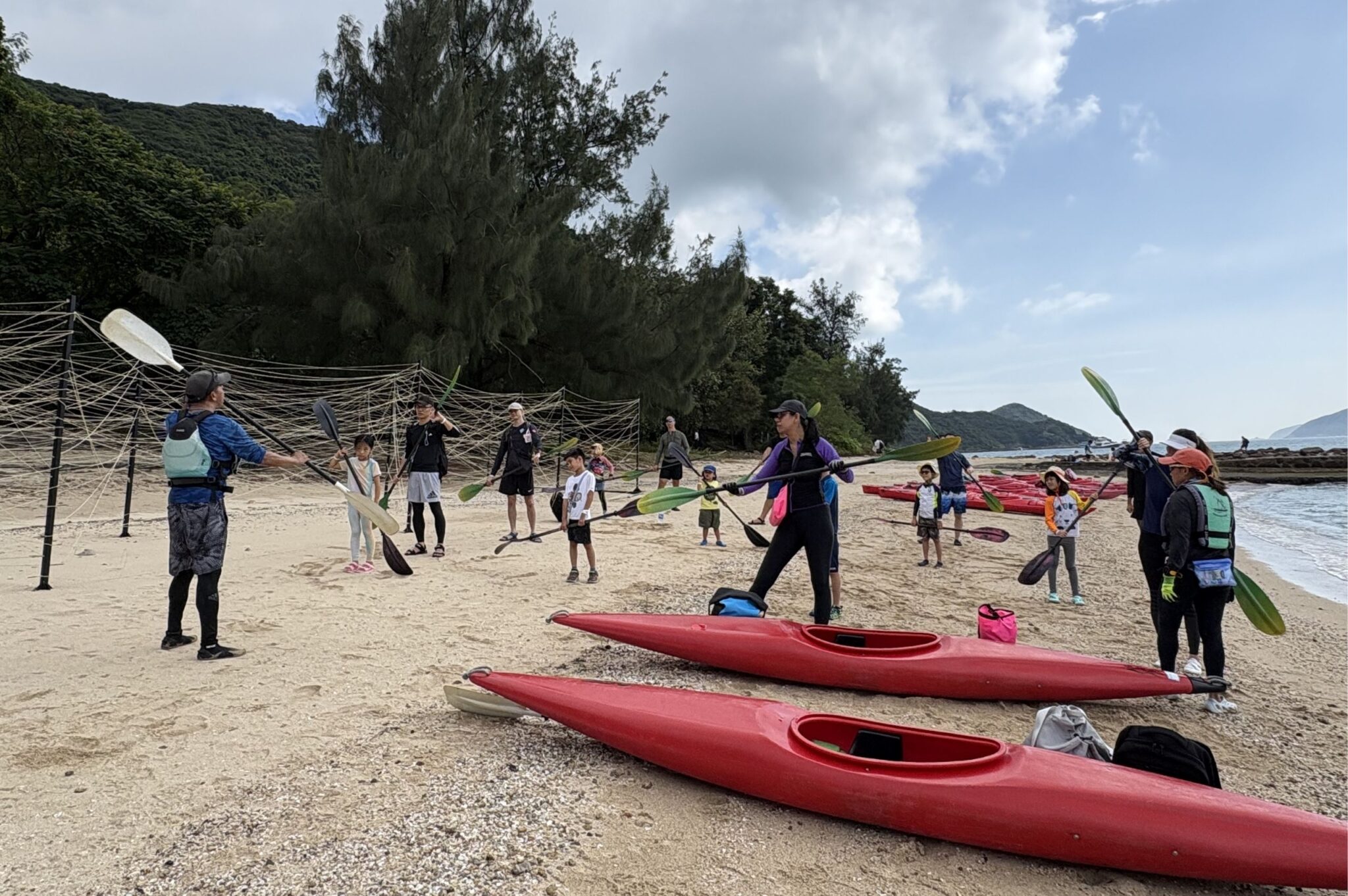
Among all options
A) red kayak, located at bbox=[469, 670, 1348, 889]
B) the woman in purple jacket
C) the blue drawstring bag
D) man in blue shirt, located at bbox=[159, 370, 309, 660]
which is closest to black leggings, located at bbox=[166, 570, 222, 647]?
man in blue shirt, located at bbox=[159, 370, 309, 660]

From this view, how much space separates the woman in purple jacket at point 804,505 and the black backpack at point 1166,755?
197 cm

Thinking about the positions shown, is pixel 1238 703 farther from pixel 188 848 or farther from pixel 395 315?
pixel 395 315

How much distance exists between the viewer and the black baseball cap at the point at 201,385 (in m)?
3.88

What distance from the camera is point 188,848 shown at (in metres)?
2.22

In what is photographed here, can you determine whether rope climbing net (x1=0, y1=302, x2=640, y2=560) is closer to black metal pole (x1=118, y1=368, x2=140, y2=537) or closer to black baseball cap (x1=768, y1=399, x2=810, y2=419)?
black metal pole (x1=118, y1=368, x2=140, y2=537)

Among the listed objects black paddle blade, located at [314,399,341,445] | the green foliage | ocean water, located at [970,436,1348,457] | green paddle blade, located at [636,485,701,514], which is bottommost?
green paddle blade, located at [636,485,701,514]

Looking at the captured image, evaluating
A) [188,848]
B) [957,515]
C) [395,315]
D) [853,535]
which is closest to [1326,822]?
[188,848]

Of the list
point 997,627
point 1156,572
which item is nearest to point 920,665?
point 997,627

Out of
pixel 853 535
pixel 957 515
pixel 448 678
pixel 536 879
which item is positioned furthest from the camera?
pixel 853 535

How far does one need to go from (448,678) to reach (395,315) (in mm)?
15249

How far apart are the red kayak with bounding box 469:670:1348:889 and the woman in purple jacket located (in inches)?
61.0

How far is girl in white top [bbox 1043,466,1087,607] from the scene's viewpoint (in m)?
6.02

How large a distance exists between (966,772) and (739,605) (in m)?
2.07

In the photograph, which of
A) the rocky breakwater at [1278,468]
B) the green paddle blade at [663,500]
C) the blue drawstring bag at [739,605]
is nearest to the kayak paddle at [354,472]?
the green paddle blade at [663,500]
